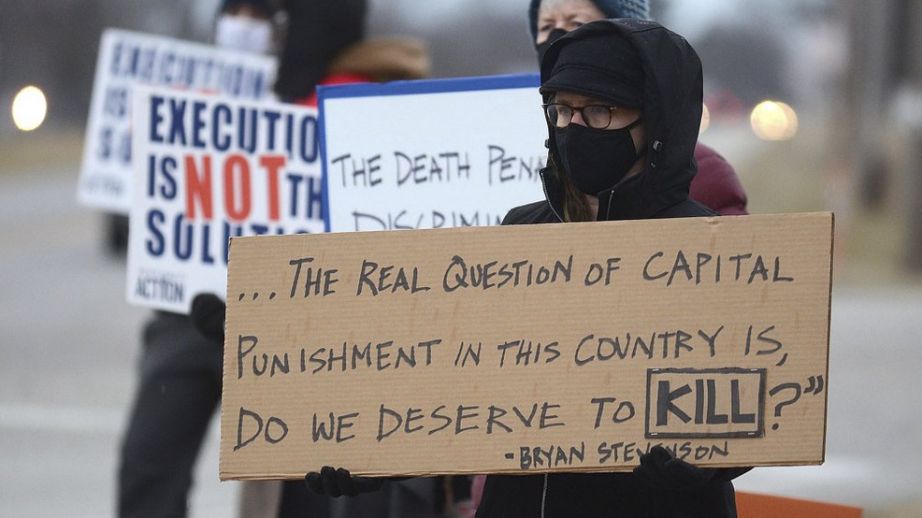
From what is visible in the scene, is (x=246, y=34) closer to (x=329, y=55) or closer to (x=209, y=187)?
(x=329, y=55)

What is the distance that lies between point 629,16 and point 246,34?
7.09 feet

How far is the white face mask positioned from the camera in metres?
5.86

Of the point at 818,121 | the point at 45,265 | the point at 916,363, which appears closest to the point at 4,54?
the point at 818,121

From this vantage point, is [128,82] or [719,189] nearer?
[719,189]

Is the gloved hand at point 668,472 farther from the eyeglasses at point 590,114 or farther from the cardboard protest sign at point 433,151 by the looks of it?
the cardboard protest sign at point 433,151

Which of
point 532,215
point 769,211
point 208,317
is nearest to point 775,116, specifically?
point 769,211

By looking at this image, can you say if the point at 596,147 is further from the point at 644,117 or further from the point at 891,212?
the point at 891,212

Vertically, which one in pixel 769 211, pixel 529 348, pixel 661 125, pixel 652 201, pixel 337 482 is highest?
pixel 769 211

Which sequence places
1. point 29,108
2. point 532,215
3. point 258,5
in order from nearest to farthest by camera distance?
point 532,215 → point 258,5 → point 29,108

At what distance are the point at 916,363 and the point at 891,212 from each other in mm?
11646

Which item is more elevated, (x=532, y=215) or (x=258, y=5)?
(x=258, y=5)

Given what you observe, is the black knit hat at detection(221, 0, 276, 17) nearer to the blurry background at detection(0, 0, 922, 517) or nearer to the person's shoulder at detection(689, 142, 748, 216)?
the blurry background at detection(0, 0, 922, 517)

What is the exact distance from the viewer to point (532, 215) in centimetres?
327

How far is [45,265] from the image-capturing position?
1895 cm
